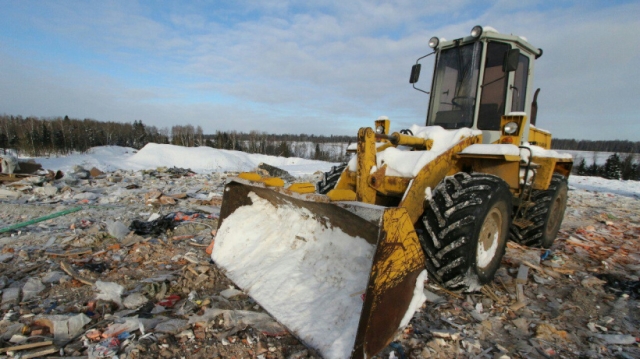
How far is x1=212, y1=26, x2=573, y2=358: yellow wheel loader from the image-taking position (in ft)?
6.99

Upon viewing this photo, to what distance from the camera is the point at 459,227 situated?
2.65 meters

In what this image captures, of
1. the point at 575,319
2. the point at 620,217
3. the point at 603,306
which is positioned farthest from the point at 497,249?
the point at 620,217

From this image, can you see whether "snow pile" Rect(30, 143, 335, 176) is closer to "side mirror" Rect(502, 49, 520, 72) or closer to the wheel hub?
"side mirror" Rect(502, 49, 520, 72)

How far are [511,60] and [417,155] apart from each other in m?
1.70

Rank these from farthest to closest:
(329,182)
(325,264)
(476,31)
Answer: (329,182), (476,31), (325,264)

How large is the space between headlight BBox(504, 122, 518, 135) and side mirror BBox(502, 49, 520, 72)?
2.12ft

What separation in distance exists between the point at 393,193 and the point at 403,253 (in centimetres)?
Result: 127

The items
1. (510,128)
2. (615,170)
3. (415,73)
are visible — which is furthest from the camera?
(615,170)

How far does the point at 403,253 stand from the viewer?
215cm

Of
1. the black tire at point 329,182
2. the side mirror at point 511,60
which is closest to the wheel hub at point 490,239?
the side mirror at point 511,60

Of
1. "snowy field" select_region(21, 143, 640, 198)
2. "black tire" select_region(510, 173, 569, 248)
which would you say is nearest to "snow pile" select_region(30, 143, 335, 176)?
"snowy field" select_region(21, 143, 640, 198)

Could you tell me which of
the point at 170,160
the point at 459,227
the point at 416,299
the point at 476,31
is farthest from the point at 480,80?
the point at 170,160

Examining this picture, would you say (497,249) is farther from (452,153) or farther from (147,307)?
(147,307)

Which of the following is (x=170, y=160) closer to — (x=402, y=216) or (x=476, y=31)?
(x=476, y=31)
